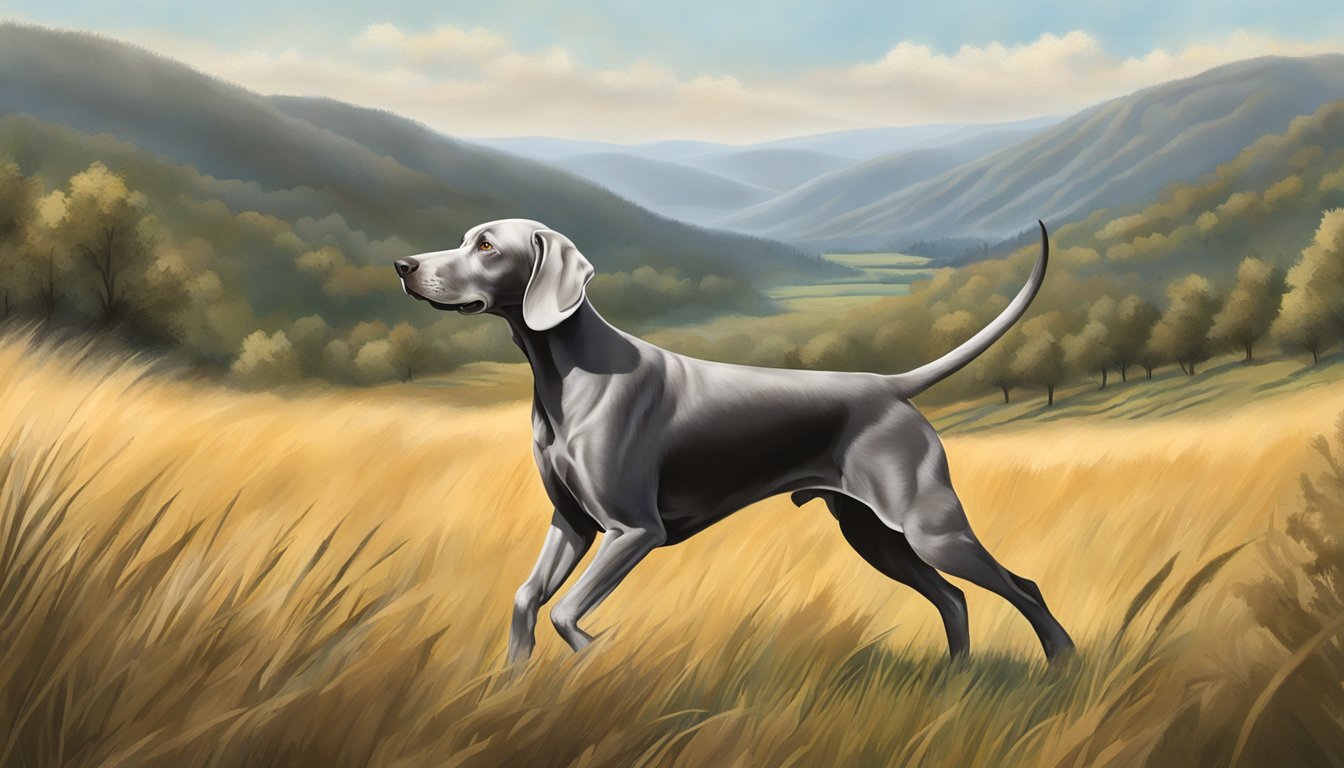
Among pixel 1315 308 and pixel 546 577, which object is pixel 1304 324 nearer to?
pixel 1315 308

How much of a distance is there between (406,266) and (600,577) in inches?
49.6

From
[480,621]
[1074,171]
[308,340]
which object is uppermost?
[1074,171]

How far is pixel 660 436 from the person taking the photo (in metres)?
4.08

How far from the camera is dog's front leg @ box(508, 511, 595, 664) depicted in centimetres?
402

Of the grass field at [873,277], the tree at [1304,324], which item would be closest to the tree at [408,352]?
the grass field at [873,277]

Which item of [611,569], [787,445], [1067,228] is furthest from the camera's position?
[1067,228]

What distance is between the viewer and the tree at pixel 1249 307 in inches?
744

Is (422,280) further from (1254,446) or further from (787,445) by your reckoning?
(1254,446)

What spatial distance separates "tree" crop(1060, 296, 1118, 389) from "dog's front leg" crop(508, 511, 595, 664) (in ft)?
67.0

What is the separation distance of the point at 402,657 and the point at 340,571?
324mm

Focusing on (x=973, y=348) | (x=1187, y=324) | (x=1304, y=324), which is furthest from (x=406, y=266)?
(x=1187, y=324)

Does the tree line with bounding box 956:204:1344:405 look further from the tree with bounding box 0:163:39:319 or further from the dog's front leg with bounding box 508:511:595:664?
the tree with bounding box 0:163:39:319

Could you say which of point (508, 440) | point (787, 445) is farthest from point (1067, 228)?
point (787, 445)

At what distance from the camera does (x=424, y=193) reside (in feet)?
139
